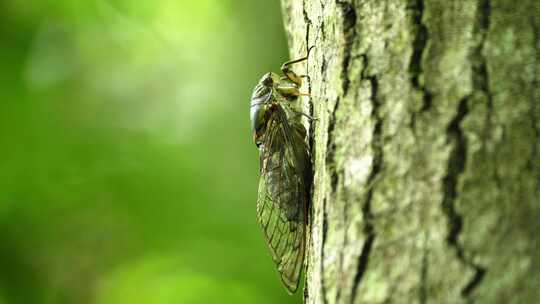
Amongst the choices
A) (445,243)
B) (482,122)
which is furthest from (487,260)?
(482,122)

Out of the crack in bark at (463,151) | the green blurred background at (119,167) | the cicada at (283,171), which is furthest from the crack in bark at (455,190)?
the green blurred background at (119,167)

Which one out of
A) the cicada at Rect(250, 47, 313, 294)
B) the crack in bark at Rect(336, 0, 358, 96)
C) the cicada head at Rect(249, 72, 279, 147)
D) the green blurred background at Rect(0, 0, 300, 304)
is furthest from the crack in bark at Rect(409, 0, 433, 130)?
the green blurred background at Rect(0, 0, 300, 304)

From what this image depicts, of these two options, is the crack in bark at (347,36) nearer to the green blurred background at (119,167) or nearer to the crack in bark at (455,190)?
the crack in bark at (455,190)

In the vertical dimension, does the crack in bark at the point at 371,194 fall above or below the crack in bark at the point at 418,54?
below

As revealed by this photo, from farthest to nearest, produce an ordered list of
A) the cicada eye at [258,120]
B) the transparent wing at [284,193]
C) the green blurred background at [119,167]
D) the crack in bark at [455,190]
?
the green blurred background at [119,167] < the cicada eye at [258,120] < the transparent wing at [284,193] < the crack in bark at [455,190]

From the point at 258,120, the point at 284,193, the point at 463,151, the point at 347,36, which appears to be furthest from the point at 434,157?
the point at 258,120

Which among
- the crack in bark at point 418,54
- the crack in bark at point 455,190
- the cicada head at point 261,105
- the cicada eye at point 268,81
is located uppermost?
the cicada eye at point 268,81

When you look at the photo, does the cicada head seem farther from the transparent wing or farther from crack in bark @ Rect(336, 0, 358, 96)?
crack in bark @ Rect(336, 0, 358, 96)
